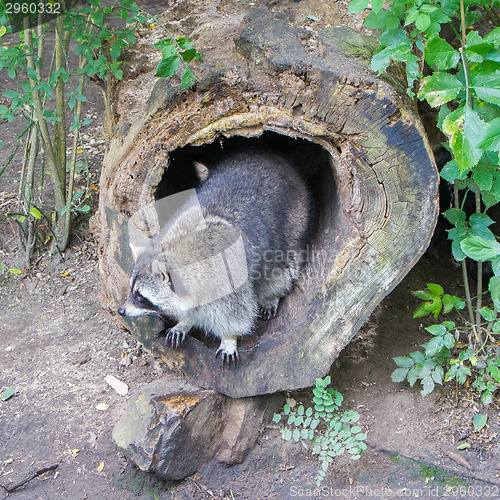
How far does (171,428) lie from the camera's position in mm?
2604

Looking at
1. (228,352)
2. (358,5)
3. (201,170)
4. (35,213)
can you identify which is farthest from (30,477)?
(358,5)

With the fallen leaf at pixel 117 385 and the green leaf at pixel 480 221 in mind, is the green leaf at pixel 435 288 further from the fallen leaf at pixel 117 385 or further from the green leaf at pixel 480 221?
the fallen leaf at pixel 117 385

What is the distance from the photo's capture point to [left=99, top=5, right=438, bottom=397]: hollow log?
7.45 feet

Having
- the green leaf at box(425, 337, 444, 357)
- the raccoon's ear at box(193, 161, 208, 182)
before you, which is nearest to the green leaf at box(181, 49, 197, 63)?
the raccoon's ear at box(193, 161, 208, 182)

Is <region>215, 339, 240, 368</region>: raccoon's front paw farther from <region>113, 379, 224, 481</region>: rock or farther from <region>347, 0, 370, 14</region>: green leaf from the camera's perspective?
<region>347, 0, 370, 14</region>: green leaf

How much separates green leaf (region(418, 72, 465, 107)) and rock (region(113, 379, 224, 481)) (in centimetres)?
184

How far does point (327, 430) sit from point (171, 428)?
826 mm

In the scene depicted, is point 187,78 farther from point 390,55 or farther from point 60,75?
point 60,75

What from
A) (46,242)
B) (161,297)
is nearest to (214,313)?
(161,297)

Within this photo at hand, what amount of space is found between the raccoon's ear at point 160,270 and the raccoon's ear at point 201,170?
3.03ft

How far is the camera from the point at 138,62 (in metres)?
3.05

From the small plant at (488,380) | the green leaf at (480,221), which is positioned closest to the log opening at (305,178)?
the green leaf at (480,221)

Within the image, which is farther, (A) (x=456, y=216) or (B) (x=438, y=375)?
(B) (x=438, y=375)

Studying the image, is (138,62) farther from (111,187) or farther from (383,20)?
(383,20)
